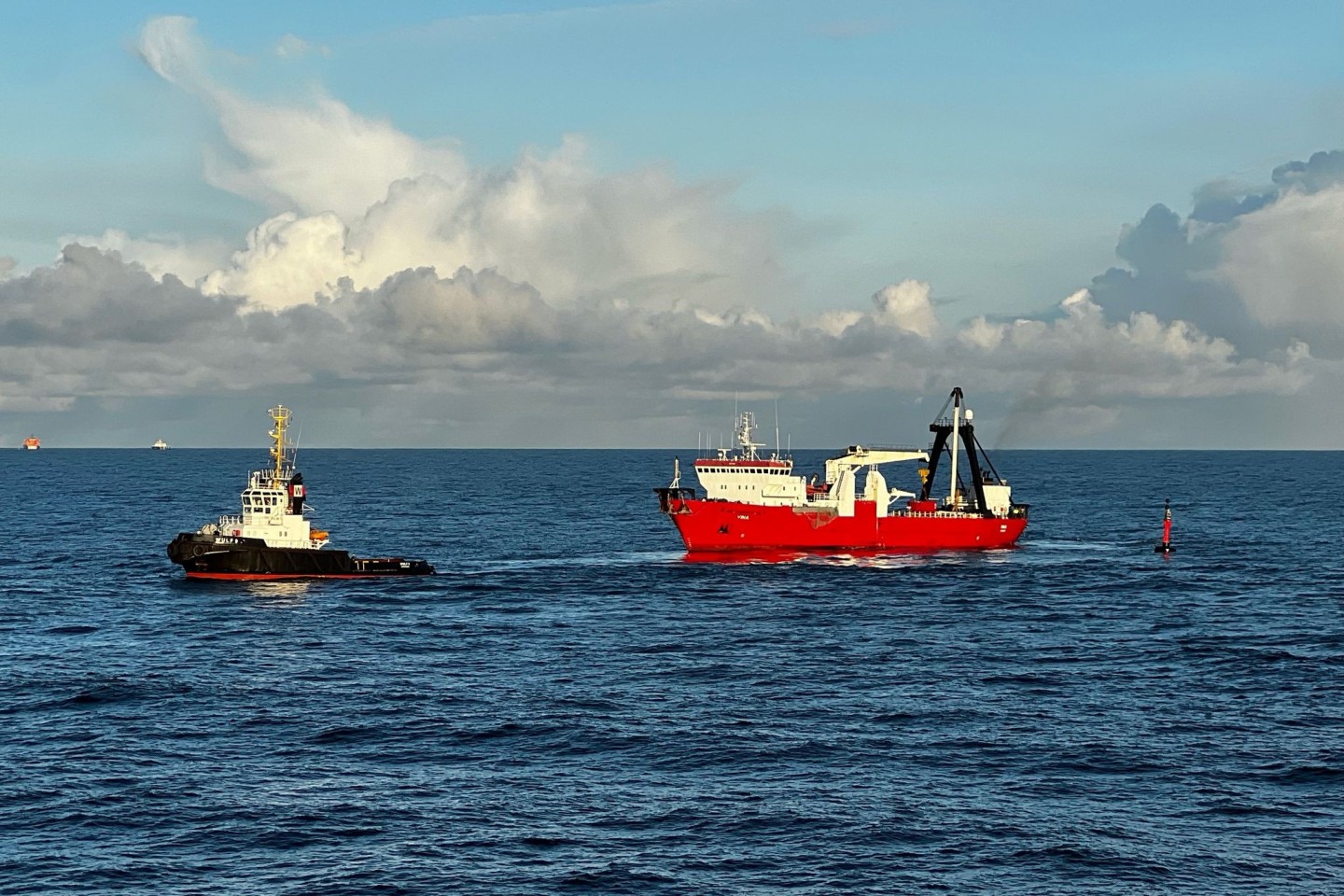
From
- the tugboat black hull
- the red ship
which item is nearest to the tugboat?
the tugboat black hull

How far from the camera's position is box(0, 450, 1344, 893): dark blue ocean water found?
140ft

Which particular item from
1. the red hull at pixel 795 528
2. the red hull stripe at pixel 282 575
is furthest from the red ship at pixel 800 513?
the red hull stripe at pixel 282 575

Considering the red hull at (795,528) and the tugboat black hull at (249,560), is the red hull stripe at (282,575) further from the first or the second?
the red hull at (795,528)

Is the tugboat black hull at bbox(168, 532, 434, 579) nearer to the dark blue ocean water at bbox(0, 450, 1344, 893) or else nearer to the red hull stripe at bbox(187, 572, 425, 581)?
the red hull stripe at bbox(187, 572, 425, 581)

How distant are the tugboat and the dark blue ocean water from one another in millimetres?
2740

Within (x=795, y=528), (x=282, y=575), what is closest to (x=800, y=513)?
(x=795, y=528)

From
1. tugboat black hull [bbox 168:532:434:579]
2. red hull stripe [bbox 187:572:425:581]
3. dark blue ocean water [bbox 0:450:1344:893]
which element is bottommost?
dark blue ocean water [bbox 0:450:1344:893]

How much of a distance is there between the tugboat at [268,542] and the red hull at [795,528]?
34.7 meters

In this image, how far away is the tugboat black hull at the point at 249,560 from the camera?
10394 centimetres

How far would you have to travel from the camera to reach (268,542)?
105438mm

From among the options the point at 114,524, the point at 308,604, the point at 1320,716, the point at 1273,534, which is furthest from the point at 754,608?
the point at 114,524

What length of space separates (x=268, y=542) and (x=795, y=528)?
4912 centimetres

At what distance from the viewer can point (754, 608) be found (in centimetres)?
9681

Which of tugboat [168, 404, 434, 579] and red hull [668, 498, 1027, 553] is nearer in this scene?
tugboat [168, 404, 434, 579]
